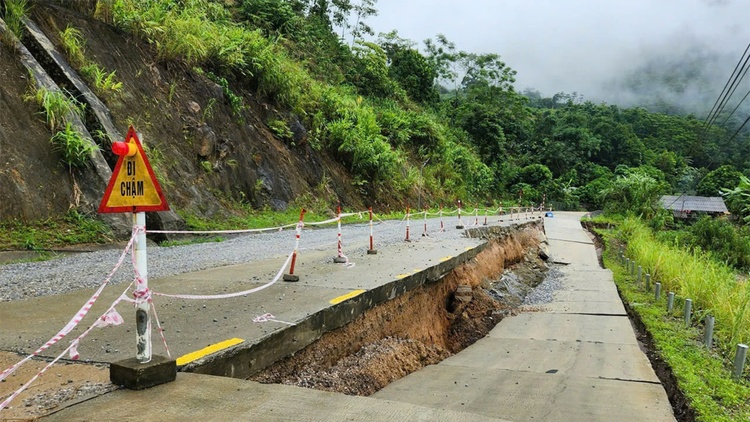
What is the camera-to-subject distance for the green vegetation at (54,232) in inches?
347

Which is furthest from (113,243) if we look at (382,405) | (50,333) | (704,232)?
(704,232)

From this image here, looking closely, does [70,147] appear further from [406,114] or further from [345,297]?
[406,114]

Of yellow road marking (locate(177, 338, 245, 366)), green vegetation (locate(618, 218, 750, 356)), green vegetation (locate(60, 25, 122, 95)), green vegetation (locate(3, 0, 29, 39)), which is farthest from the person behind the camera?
green vegetation (locate(60, 25, 122, 95))

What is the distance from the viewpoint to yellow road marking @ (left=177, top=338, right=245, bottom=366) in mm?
3594

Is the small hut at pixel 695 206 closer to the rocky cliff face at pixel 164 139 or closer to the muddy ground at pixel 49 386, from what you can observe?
the rocky cliff face at pixel 164 139

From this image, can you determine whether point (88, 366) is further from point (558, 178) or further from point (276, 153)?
point (558, 178)

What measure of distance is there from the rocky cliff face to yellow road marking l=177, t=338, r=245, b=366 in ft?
24.5

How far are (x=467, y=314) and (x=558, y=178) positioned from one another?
53821 millimetres

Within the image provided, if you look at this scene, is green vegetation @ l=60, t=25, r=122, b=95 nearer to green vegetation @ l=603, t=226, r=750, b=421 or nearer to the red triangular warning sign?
the red triangular warning sign

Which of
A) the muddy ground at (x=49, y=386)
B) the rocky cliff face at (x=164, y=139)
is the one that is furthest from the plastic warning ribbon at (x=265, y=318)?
the rocky cliff face at (x=164, y=139)

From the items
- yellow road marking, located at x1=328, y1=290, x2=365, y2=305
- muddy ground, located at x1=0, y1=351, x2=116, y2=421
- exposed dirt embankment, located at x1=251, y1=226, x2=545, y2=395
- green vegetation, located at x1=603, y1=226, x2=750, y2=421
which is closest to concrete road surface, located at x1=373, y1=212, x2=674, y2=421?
exposed dirt embankment, located at x1=251, y1=226, x2=545, y2=395

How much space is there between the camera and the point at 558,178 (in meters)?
59.5

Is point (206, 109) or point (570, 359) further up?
point (206, 109)

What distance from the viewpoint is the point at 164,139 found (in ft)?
47.4
